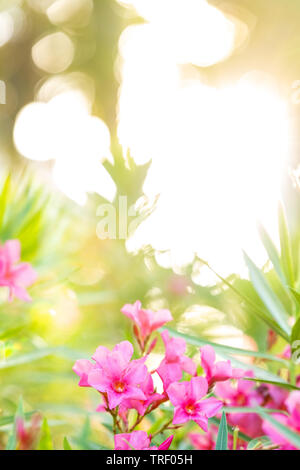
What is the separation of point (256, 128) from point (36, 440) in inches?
50.7

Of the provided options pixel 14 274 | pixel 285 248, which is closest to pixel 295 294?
pixel 285 248

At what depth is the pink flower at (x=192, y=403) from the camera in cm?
65

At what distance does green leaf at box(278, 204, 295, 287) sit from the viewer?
0.81m

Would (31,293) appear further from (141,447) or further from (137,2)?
(137,2)

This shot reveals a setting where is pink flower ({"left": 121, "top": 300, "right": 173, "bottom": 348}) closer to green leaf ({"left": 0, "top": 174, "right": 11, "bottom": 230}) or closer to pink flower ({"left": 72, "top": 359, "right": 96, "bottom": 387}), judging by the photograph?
pink flower ({"left": 72, "top": 359, "right": 96, "bottom": 387})

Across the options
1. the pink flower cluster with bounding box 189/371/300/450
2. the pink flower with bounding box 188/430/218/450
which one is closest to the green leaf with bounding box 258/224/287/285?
the pink flower cluster with bounding box 189/371/300/450

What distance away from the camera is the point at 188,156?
69.4 inches

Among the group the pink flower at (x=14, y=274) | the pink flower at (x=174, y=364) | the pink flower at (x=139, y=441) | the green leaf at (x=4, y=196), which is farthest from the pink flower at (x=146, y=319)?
the green leaf at (x=4, y=196)

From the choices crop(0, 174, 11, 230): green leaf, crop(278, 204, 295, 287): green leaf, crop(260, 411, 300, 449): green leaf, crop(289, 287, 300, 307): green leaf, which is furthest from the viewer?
crop(0, 174, 11, 230): green leaf

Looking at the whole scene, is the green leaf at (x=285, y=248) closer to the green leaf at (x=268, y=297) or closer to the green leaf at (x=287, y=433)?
the green leaf at (x=268, y=297)

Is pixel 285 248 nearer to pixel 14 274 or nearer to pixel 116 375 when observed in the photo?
pixel 116 375

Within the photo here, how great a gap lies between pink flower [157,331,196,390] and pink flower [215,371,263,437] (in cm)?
20

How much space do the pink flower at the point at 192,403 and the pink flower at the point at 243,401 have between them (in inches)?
8.7

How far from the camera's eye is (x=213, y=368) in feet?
2.30
